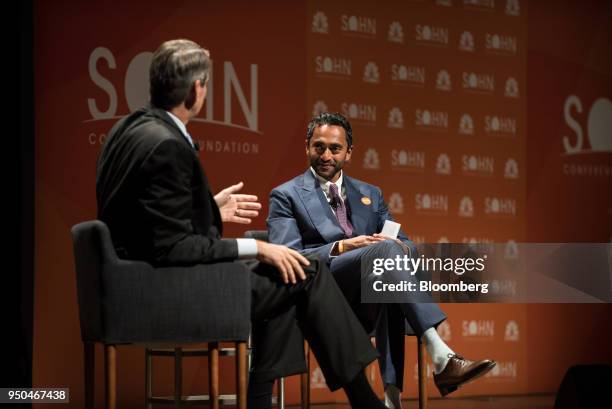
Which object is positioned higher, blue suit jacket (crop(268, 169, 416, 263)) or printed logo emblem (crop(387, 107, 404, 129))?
printed logo emblem (crop(387, 107, 404, 129))

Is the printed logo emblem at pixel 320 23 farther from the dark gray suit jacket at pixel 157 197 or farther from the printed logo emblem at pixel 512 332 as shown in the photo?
the dark gray suit jacket at pixel 157 197

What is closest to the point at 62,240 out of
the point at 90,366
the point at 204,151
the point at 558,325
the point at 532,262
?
the point at 204,151

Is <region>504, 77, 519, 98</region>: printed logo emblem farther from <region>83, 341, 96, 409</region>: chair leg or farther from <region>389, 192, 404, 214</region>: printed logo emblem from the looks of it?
<region>83, 341, 96, 409</region>: chair leg

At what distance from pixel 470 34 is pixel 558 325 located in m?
2.06

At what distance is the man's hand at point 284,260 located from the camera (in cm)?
267

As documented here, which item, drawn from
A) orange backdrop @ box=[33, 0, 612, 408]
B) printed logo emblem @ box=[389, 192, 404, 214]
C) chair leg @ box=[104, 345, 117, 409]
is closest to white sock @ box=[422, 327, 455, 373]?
chair leg @ box=[104, 345, 117, 409]

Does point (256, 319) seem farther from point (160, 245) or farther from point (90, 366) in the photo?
point (90, 366)

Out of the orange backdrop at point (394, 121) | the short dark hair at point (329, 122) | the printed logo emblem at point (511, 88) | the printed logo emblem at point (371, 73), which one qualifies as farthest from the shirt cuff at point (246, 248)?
the printed logo emblem at point (511, 88)

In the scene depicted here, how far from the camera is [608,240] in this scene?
589 centimetres

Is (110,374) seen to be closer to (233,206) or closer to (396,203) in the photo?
Answer: (233,206)

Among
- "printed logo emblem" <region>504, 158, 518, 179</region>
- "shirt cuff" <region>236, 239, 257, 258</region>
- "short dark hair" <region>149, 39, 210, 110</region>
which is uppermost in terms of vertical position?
"short dark hair" <region>149, 39, 210, 110</region>

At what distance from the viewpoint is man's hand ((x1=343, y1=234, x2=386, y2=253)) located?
3.57 meters

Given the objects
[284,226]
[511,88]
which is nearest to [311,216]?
[284,226]

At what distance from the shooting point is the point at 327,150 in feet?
13.0
